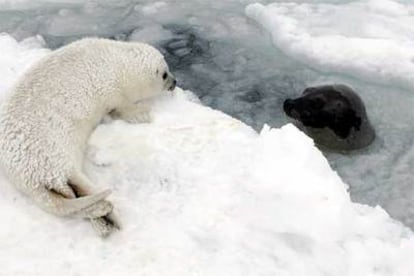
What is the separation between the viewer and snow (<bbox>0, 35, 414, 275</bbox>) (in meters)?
2.83

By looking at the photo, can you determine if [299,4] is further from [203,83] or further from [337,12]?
[203,83]

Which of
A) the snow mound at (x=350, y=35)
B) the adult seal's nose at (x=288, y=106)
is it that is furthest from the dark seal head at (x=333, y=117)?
the snow mound at (x=350, y=35)

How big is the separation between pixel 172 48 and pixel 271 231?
330cm

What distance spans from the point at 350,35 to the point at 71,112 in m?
3.37

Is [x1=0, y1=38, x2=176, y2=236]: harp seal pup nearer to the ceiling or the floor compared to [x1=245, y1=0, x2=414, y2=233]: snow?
nearer to the ceiling

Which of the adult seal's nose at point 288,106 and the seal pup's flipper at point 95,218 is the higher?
the seal pup's flipper at point 95,218

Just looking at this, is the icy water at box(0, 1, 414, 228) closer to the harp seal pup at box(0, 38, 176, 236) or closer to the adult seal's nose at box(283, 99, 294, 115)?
the adult seal's nose at box(283, 99, 294, 115)

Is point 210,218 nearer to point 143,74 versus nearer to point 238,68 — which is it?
point 143,74

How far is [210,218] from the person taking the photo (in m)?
3.07

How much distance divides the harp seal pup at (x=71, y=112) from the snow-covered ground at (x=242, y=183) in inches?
3.8

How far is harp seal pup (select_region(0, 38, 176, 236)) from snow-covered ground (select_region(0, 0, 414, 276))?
0.31 feet

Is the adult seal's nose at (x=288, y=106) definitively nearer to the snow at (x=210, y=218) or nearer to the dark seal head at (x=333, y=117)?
the dark seal head at (x=333, y=117)

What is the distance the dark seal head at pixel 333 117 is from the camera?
4762 millimetres

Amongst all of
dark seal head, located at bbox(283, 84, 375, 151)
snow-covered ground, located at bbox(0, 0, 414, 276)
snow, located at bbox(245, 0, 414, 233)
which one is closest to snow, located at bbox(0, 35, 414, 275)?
snow-covered ground, located at bbox(0, 0, 414, 276)
